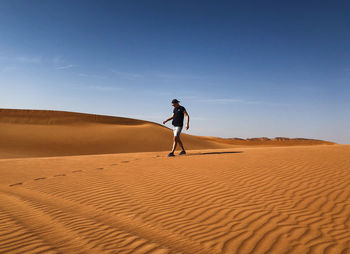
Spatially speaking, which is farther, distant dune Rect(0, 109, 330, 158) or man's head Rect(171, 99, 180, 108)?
distant dune Rect(0, 109, 330, 158)

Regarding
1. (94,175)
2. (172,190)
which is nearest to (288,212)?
(172,190)

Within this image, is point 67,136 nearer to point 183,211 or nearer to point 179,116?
point 179,116

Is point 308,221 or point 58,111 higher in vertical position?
point 58,111

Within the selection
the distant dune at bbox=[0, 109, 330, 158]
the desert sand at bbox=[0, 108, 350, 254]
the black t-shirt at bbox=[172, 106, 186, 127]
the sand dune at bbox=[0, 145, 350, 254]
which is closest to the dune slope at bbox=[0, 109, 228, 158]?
the distant dune at bbox=[0, 109, 330, 158]

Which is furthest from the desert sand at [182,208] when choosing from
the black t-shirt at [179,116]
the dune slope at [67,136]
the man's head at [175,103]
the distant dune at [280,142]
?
the distant dune at [280,142]

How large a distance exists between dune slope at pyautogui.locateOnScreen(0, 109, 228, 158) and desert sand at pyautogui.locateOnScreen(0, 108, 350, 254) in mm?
17654

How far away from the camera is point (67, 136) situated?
2912 cm

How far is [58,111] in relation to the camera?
127 ft

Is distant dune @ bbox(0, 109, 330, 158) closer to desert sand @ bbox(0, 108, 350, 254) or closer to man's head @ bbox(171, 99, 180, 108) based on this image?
man's head @ bbox(171, 99, 180, 108)

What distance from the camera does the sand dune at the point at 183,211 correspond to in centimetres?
316

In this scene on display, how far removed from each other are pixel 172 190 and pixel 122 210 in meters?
1.47

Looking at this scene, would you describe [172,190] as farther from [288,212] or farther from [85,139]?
[85,139]

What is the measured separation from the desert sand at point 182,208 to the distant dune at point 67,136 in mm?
17306

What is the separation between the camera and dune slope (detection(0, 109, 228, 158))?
2460 centimetres
